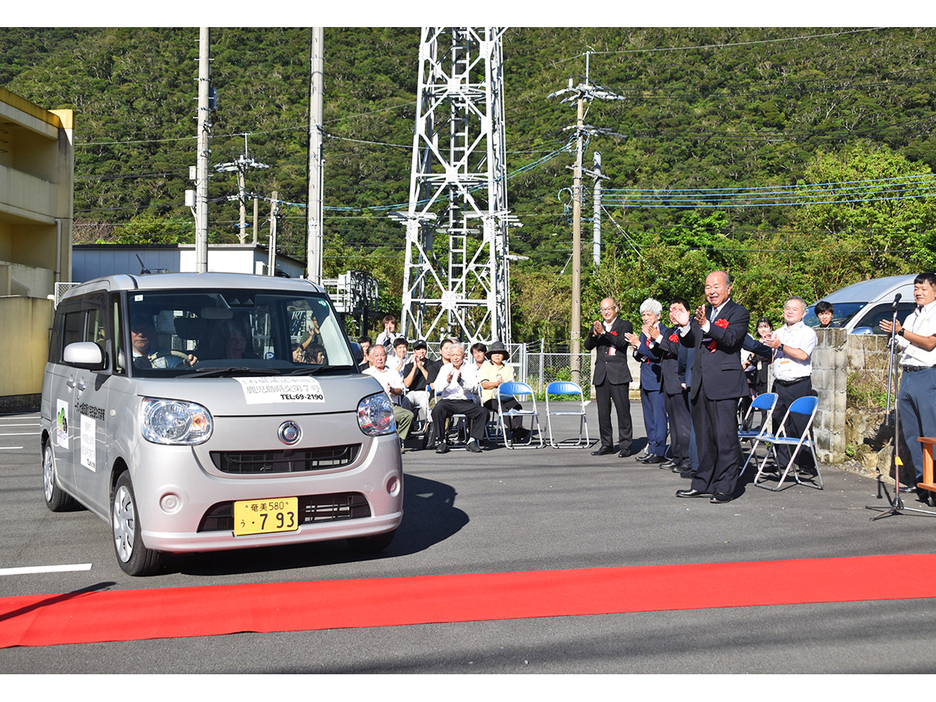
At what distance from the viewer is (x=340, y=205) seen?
203 feet

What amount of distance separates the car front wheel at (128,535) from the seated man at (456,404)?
6.58 metres

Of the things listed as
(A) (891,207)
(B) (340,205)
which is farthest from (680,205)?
(B) (340,205)

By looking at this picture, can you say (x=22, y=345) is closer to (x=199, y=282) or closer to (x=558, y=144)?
(x=199, y=282)

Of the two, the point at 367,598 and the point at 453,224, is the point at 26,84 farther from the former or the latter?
the point at 367,598

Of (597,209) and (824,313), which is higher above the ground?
(597,209)

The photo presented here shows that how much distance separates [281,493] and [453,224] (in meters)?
26.6

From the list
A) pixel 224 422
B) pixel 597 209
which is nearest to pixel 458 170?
pixel 597 209

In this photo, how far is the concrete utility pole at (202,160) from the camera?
17516 mm

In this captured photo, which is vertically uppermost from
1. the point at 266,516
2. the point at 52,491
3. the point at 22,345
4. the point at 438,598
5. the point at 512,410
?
the point at 22,345

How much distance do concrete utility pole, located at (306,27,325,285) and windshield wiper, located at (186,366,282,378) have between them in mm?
12759

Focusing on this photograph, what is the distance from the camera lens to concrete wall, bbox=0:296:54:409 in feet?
69.4

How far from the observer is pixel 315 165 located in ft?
61.7

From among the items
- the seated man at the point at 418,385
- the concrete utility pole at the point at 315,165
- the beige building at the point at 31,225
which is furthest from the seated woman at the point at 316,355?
the beige building at the point at 31,225

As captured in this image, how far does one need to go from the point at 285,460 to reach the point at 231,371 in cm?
77
